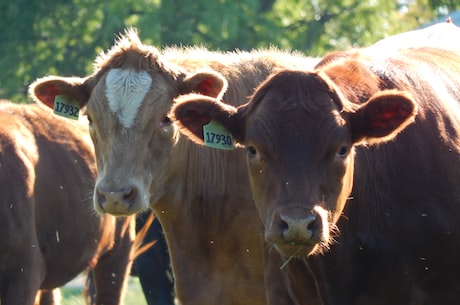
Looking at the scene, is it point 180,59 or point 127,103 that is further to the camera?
point 180,59

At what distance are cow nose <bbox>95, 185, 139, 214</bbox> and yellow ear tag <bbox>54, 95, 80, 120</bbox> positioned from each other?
1045 mm

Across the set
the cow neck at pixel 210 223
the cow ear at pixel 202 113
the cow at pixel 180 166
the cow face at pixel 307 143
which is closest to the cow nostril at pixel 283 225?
the cow face at pixel 307 143

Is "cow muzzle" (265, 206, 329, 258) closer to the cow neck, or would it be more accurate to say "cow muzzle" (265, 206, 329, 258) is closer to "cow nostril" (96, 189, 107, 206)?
"cow nostril" (96, 189, 107, 206)

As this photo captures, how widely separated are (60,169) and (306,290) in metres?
4.22

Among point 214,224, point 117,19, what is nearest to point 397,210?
point 214,224

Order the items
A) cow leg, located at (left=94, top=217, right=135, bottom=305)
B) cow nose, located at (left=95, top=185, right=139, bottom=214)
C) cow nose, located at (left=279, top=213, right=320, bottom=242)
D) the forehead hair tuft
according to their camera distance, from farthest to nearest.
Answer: cow leg, located at (left=94, top=217, right=135, bottom=305) < the forehead hair tuft < cow nose, located at (left=95, top=185, right=139, bottom=214) < cow nose, located at (left=279, top=213, right=320, bottom=242)

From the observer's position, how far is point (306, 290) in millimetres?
6402

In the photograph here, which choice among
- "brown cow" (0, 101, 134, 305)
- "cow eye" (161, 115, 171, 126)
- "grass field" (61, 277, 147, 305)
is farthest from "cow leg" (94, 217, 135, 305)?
"grass field" (61, 277, 147, 305)

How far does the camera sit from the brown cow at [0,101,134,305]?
9180 mm

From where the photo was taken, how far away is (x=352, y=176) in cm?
599

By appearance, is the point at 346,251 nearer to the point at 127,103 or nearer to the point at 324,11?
the point at 127,103

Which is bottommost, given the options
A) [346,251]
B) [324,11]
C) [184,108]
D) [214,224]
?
[324,11]

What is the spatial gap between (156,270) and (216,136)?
16.5 ft

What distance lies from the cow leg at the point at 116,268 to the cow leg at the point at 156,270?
19 centimetres
